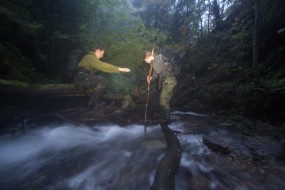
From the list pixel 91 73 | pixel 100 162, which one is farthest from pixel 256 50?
pixel 100 162

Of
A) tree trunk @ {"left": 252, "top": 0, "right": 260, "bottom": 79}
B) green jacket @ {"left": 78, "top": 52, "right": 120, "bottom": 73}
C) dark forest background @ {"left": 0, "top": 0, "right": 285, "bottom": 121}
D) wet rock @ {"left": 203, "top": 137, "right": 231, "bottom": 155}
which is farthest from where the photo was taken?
tree trunk @ {"left": 252, "top": 0, "right": 260, "bottom": 79}

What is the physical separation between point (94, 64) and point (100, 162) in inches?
159

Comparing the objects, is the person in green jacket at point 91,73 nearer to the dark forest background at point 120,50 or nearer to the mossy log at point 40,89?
the mossy log at point 40,89

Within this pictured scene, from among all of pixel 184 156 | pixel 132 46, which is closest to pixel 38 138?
pixel 184 156

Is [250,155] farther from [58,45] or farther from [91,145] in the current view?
[58,45]

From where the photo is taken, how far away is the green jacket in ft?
25.2

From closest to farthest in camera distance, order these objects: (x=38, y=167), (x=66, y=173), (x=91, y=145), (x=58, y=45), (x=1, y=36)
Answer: (x=66, y=173) → (x=38, y=167) → (x=91, y=145) → (x=1, y=36) → (x=58, y=45)

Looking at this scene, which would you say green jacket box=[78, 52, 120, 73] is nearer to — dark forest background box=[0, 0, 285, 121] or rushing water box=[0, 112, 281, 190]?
dark forest background box=[0, 0, 285, 121]

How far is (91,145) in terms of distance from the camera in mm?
6145

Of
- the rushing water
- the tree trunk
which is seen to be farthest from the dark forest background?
the rushing water

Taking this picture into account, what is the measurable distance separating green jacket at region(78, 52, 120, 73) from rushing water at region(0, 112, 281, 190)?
6.99ft

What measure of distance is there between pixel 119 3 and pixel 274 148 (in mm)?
10628

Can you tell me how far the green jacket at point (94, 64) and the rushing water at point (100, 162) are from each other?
213cm

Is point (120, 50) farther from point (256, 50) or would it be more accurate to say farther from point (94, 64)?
point (256, 50)
